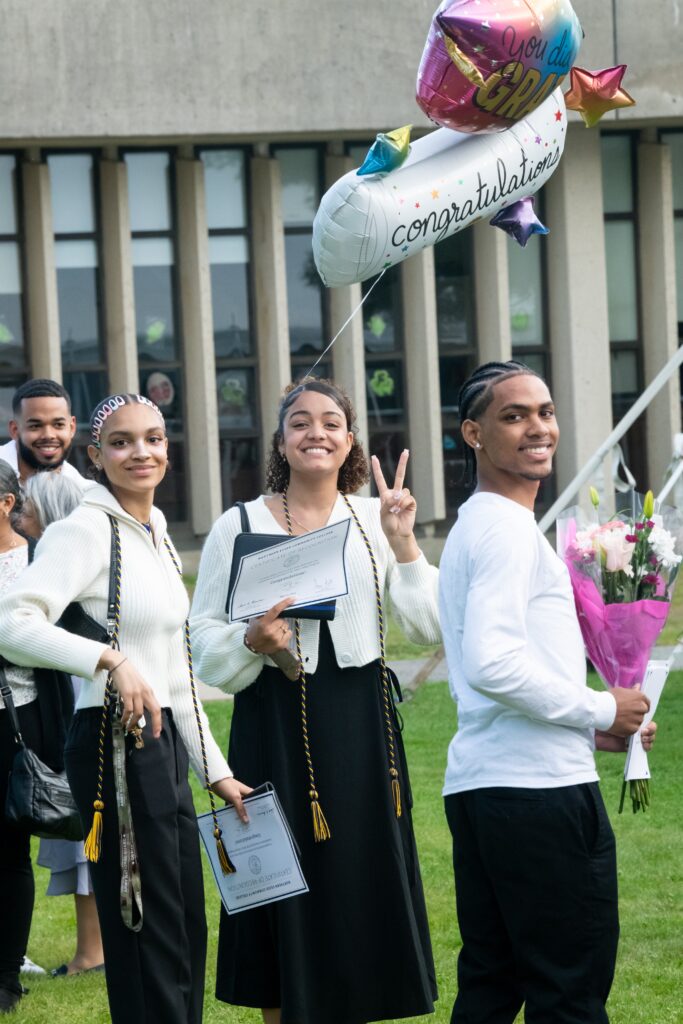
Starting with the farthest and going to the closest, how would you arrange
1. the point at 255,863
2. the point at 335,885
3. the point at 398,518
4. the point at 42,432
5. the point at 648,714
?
the point at 42,432, the point at 398,518, the point at 335,885, the point at 255,863, the point at 648,714

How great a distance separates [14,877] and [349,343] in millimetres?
15181

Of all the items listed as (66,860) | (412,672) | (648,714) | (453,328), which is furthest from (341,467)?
(453,328)

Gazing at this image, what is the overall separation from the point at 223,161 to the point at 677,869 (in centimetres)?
1541

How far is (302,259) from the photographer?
2103cm

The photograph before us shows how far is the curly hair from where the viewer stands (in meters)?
4.62

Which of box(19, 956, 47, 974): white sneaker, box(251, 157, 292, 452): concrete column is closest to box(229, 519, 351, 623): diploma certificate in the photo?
box(19, 956, 47, 974): white sneaker

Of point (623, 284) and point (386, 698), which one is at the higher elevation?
point (623, 284)

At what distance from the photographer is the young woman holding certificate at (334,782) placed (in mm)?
4301

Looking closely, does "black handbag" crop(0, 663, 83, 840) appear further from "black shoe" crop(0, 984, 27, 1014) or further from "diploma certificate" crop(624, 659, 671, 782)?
"diploma certificate" crop(624, 659, 671, 782)

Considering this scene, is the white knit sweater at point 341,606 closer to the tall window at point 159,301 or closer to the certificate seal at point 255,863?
the certificate seal at point 255,863

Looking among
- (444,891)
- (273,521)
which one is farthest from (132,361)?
(273,521)

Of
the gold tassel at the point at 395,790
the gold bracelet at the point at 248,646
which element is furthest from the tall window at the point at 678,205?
the gold bracelet at the point at 248,646

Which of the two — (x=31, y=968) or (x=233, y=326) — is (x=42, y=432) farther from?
(x=233, y=326)

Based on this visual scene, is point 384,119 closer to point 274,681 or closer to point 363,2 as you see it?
point 363,2
